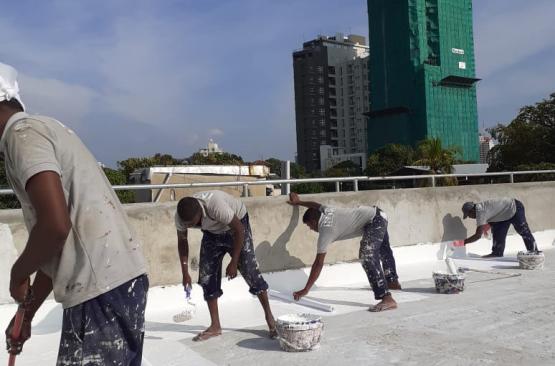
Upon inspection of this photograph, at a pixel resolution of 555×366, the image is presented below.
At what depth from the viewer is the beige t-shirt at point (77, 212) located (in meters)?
2.03

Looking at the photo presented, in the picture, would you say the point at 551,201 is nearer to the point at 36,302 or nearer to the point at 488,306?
the point at 488,306

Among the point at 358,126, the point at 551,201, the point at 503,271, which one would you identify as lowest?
the point at 503,271

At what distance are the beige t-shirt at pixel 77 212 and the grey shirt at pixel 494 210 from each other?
7995mm

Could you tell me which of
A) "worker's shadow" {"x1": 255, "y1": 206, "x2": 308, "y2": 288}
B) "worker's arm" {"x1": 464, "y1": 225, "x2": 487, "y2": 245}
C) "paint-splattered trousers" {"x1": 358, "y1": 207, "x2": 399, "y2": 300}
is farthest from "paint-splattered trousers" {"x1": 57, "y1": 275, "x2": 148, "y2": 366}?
"worker's arm" {"x1": 464, "y1": 225, "x2": 487, "y2": 245}

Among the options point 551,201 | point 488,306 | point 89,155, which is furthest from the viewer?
point 551,201

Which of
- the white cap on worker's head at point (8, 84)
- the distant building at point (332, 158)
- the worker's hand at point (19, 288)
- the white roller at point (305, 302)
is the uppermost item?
the distant building at point (332, 158)

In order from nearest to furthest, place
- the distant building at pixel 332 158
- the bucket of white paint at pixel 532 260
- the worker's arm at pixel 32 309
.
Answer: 1. the worker's arm at pixel 32 309
2. the bucket of white paint at pixel 532 260
3. the distant building at pixel 332 158

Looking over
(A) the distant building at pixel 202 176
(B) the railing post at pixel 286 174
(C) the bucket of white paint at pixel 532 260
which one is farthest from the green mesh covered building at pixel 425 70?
(B) the railing post at pixel 286 174

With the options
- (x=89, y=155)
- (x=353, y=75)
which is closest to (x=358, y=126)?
(x=353, y=75)

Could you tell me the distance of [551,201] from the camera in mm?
11328

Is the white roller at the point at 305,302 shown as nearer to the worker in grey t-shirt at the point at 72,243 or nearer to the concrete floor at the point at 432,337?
the concrete floor at the point at 432,337

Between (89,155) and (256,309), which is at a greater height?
(89,155)

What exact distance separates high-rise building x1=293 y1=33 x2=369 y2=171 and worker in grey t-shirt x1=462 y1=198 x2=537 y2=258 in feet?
391

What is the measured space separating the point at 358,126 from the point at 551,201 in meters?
120
